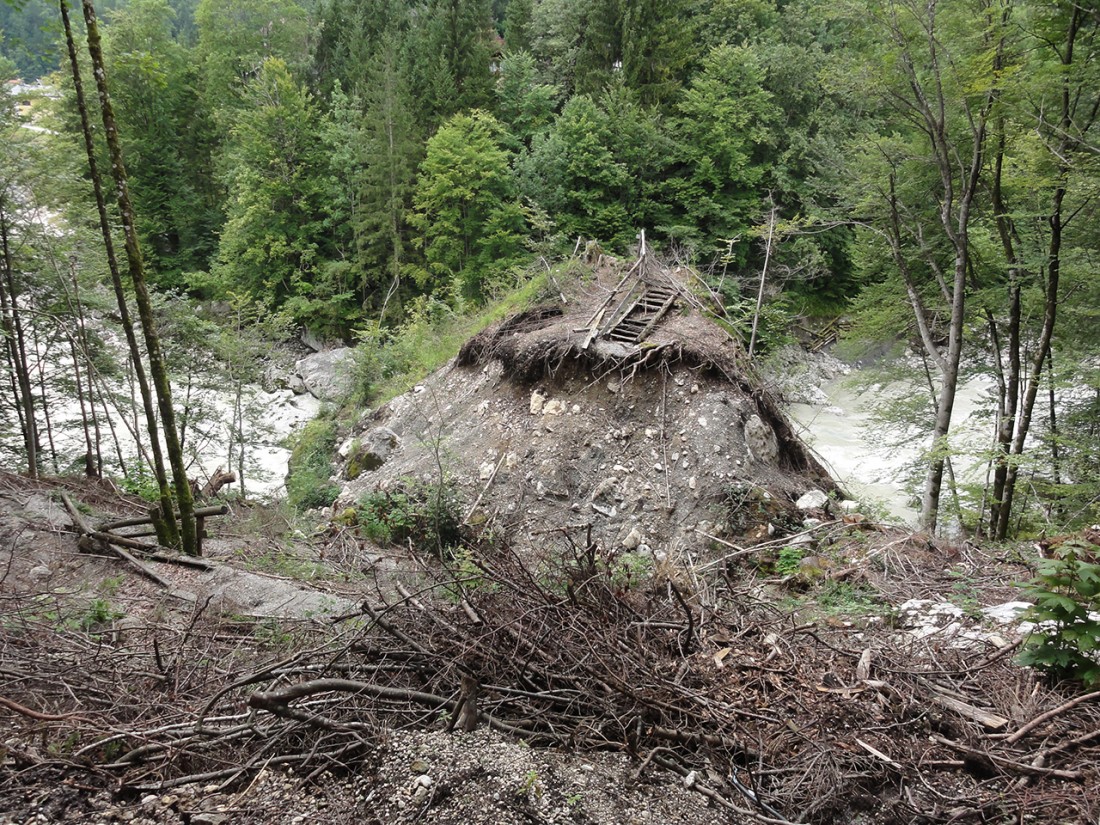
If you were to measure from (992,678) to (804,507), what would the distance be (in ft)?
15.8

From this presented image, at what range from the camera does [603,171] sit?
2378 cm

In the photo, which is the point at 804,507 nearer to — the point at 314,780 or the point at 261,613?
the point at 261,613

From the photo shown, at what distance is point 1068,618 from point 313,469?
1195 cm

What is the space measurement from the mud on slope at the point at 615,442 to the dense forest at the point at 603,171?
2103 millimetres

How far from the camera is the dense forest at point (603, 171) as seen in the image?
914 cm

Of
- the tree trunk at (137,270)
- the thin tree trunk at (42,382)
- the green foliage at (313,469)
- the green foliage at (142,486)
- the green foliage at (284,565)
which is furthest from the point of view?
the green foliage at (313,469)

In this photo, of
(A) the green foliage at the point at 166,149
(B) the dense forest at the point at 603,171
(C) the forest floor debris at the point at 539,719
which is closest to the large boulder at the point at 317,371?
(B) the dense forest at the point at 603,171

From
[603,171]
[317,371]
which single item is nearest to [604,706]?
[317,371]

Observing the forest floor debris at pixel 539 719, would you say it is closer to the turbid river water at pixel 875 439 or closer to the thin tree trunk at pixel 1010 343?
the thin tree trunk at pixel 1010 343

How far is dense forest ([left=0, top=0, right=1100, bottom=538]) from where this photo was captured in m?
9.14

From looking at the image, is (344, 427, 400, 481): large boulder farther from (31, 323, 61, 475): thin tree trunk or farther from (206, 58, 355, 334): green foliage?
(206, 58, 355, 334): green foliage

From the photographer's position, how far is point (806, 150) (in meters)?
23.2

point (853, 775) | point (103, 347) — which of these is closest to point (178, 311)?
point (103, 347)

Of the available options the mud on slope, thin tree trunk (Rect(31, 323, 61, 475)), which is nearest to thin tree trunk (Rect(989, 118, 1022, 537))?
the mud on slope
